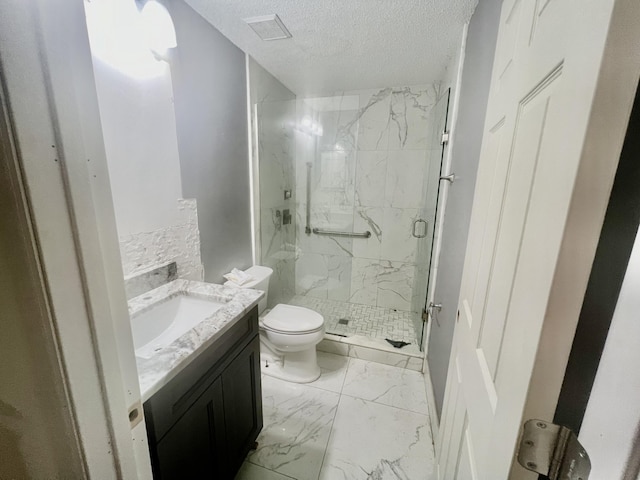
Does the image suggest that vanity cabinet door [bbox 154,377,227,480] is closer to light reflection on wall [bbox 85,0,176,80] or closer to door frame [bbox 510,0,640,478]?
door frame [bbox 510,0,640,478]

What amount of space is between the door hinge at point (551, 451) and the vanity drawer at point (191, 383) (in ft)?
2.88

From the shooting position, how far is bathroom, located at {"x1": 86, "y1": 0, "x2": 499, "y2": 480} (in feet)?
3.86

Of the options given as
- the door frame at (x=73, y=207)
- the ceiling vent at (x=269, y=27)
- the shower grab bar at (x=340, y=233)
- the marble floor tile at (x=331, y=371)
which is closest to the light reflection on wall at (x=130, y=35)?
the ceiling vent at (x=269, y=27)

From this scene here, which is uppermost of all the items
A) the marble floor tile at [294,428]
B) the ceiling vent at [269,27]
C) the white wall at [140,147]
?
the ceiling vent at [269,27]

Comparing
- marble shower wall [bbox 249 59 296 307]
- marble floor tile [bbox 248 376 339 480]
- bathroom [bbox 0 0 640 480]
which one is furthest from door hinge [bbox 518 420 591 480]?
marble shower wall [bbox 249 59 296 307]

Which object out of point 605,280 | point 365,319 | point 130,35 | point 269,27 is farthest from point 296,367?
point 269,27

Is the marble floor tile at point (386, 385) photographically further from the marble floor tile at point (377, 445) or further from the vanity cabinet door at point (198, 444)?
the vanity cabinet door at point (198, 444)

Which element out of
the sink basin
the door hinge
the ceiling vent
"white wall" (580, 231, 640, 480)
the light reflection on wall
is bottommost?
the sink basin

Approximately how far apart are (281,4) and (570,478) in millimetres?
1910

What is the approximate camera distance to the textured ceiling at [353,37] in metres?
1.33

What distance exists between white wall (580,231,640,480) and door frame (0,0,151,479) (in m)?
0.74

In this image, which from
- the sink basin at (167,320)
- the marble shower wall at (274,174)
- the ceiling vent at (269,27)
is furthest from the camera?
the marble shower wall at (274,174)

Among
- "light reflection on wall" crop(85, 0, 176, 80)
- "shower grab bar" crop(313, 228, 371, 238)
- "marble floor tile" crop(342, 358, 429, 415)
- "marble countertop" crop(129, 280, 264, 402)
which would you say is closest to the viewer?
"marble countertop" crop(129, 280, 264, 402)

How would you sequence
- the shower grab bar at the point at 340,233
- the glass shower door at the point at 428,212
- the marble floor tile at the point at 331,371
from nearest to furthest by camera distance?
the marble floor tile at the point at 331,371, the glass shower door at the point at 428,212, the shower grab bar at the point at 340,233
